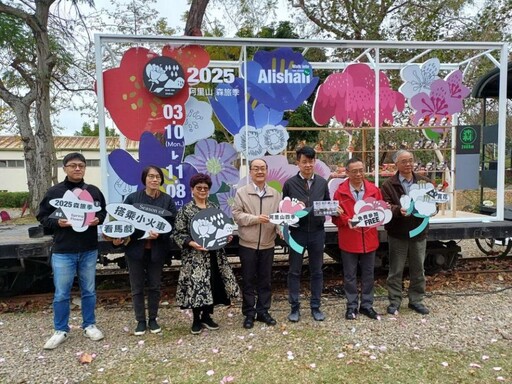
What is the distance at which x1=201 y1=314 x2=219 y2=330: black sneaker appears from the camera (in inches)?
155

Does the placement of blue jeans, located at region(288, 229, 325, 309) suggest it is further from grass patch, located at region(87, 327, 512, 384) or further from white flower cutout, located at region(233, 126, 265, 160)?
white flower cutout, located at region(233, 126, 265, 160)

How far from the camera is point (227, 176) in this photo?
4.87 m

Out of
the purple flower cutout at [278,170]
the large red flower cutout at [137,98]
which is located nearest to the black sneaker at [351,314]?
the purple flower cutout at [278,170]

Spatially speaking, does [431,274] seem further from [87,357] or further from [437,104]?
[87,357]

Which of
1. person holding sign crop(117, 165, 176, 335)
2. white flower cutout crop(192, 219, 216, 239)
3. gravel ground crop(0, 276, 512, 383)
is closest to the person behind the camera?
gravel ground crop(0, 276, 512, 383)

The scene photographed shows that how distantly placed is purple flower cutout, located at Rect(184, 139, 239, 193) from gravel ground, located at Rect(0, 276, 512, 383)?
60.1 inches

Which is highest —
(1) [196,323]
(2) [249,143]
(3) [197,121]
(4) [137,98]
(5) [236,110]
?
(4) [137,98]

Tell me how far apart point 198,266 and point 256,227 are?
64 cm

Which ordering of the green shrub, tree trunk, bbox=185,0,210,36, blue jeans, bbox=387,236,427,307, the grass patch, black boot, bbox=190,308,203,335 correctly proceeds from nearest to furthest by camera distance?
the grass patch < black boot, bbox=190,308,203,335 < blue jeans, bbox=387,236,427,307 < tree trunk, bbox=185,0,210,36 < the green shrub

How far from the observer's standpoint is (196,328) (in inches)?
152

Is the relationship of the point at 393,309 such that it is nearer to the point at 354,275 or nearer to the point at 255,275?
the point at 354,275

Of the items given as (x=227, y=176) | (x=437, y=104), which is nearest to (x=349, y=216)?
(x=227, y=176)

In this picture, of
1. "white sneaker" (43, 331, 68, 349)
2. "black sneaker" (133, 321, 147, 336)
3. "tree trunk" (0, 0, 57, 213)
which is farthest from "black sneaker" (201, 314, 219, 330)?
"tree trunk" (0, 0, 57, 213)

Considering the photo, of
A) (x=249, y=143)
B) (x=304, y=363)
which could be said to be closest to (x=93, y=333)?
(x=304, y=363)
